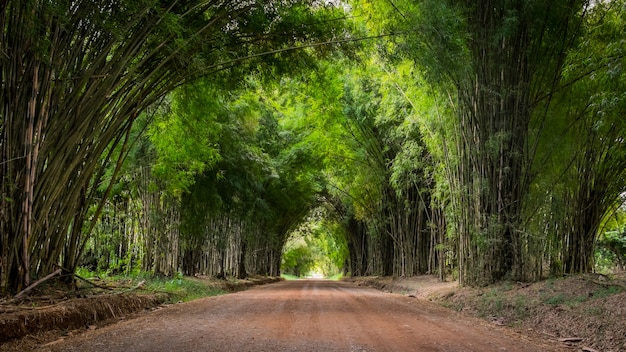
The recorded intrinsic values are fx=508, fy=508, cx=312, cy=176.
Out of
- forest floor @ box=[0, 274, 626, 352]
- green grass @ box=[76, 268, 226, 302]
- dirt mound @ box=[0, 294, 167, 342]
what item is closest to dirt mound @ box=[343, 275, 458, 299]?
forest floor @ box=[0, 274, 626, 352]

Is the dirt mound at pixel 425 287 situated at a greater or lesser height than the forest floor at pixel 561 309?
lesser

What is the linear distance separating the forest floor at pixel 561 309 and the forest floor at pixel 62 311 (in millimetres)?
3576

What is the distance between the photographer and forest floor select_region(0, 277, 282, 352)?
3.16 m

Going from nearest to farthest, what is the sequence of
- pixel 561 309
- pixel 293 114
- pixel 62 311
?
pixel 62 311
pixel 561 309
pixel 293 114

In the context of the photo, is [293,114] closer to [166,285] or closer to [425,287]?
[425,287]

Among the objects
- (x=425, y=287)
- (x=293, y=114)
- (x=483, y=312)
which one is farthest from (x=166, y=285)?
(x=293, y=114)

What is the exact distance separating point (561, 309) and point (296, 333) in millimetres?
2524

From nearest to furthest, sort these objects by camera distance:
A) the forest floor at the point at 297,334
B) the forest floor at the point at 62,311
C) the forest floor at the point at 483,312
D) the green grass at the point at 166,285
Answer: the forest floor at the point at 62,311
the forest floor at the point at 297,334
the forest floor at the point at 483,312
the green grass at the point at 166,285

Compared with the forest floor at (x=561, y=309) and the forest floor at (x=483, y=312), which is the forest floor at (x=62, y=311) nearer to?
the forest floor at (x=483, y=312)

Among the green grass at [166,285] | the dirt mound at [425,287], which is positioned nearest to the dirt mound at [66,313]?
the green grass at [166,285]

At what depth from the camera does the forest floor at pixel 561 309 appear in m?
3.78

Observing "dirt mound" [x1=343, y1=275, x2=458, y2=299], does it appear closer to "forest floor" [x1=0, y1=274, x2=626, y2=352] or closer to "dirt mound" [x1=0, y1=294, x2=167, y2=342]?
"forest floor" [x1=0, y1=274, x2=626, y2=352]

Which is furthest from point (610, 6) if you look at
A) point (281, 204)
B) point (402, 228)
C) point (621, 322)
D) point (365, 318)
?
point (281, 204)

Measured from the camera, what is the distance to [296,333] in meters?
3.91
